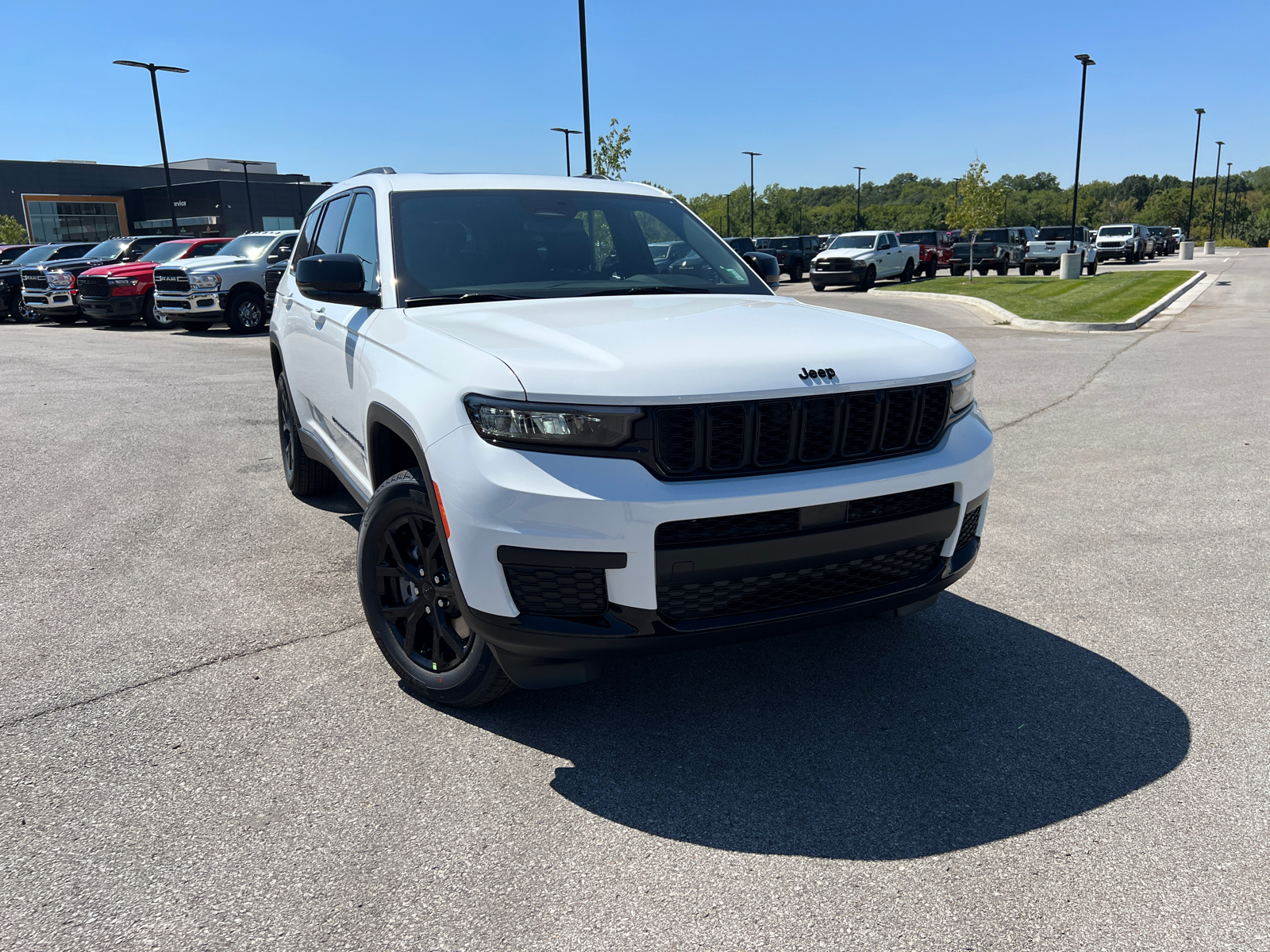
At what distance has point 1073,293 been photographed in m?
25.3

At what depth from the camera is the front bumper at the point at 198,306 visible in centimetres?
1930

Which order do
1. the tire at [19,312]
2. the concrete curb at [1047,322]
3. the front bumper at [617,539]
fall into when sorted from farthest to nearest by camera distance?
the tire at [19,312] → the concrete curb at [1047,322] → the front bumper at [617,539]

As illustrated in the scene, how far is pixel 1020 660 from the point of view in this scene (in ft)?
12.5

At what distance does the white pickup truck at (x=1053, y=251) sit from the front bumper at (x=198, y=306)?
31082mm

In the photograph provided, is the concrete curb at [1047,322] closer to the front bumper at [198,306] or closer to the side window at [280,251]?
the side window at [280,251]

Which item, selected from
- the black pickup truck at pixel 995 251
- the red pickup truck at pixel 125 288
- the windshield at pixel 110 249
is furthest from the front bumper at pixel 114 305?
the black pickup truck at pixel 995 251

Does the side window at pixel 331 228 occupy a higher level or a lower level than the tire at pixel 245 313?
higher

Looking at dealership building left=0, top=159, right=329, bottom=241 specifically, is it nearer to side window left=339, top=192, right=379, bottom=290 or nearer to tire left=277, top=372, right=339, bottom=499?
tire left=277, top=372, right=339, bottom=499

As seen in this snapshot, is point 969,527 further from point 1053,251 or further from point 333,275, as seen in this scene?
point 1053,251

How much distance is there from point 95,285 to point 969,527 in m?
22.8

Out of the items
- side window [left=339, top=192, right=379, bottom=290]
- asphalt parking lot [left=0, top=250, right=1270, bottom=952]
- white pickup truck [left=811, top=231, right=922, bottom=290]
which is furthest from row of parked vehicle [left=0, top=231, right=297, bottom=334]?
white pickup truck [left=811, top=231, right=922, bottom=290]

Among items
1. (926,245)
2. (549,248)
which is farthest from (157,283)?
(926,245)

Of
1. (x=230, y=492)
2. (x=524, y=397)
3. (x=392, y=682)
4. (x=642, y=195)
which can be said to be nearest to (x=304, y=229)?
(x=230, y=492)

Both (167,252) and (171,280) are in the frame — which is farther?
(167,252)
